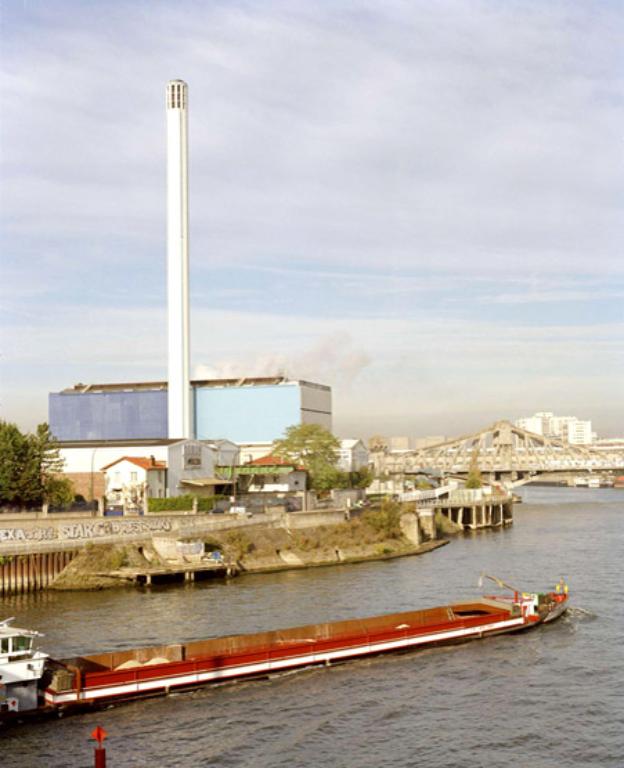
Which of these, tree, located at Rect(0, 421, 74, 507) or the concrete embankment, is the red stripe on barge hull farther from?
tree, located at Rect(0, 421, 74, 507)

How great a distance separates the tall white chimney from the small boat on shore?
69.0 meters

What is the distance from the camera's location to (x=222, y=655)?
39.3 meters

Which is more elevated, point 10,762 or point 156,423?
point 156,423

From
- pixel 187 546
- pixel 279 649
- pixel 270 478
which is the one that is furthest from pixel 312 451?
pixel 279 649

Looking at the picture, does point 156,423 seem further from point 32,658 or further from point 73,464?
point 32,658

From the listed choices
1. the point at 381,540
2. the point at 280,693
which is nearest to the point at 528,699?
the point at 280,693

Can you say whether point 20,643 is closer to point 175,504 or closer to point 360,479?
point 175,504

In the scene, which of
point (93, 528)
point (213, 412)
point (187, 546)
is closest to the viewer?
point (93, 528)

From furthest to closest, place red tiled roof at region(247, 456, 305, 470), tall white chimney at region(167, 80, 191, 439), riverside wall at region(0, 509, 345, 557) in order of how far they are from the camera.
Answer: tall white chimney at region(167, 80, 191, 439)
red tiled roof at region(247, 456, 305, 470)
riverside wall at region(0, 509, 345, 557)

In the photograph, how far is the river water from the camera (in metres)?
31.1

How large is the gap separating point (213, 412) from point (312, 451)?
19142mm

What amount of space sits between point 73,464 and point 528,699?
6705 cm

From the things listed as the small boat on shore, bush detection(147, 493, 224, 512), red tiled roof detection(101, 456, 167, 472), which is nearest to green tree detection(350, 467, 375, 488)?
red tiled roof detection(101, 456, 167, 472)

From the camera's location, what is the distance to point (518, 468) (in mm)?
181875
